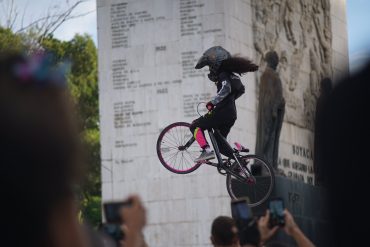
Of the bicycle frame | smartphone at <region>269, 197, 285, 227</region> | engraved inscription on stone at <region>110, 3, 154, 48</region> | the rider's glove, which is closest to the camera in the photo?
smartphone at <region>269, 197, 285, 227</region>

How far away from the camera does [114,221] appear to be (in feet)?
10.1

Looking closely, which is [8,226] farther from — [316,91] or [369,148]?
[316,91]

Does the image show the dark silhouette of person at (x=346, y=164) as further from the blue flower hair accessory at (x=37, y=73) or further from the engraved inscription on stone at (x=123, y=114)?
the engraved inscription on stone at (x=123, y=114)

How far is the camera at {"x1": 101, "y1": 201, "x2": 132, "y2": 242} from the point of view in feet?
9.69

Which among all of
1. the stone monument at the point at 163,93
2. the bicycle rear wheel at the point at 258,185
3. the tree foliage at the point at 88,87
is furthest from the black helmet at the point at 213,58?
the tree foliage at the point at 88,87

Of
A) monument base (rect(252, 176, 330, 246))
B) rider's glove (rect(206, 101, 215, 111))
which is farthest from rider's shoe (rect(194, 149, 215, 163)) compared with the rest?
monument base (rect(252, 176, 330, 246))

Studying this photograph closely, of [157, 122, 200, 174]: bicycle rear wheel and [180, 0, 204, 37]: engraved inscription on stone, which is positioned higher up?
[180, 0, 204, 37]: engraved inscription on stone

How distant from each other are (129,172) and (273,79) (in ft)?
25.9

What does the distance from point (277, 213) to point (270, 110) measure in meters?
16.5

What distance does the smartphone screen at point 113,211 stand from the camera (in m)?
2.91

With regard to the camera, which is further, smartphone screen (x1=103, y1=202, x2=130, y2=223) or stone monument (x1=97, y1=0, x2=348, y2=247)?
stone monument (x1=97, y1=0, x2=348, y2=247)

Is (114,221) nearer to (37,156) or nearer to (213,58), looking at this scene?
(37,156)

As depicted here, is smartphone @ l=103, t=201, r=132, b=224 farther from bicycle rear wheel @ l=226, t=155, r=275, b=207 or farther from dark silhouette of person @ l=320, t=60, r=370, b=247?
bicycle rear wheel @ l=226, t=155, r=275, b=207

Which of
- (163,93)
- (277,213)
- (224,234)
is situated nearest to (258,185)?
(224,234)
